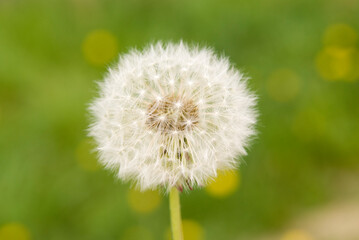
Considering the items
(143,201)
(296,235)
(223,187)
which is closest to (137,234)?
(143,201)

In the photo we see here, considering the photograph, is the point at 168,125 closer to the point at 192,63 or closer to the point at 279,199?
the point at 192,63

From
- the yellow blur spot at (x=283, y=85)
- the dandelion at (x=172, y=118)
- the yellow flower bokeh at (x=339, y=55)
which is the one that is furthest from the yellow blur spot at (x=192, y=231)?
the yellow flower bokeh at (x=339, y=55)

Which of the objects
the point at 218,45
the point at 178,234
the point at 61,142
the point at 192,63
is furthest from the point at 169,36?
the point at 178,234

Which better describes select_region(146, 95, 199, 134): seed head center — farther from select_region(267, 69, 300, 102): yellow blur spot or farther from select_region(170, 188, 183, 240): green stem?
select_region(267, 69, 300, 102): yellow blur spot

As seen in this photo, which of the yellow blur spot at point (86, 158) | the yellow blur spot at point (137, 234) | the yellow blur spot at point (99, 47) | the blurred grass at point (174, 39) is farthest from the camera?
the yellow blur spot at point (99, 47)

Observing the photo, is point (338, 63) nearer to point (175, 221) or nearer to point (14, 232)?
point (14, 232)

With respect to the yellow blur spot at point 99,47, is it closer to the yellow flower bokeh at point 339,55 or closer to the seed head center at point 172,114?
the yellow flower bokeh at point 339,55
